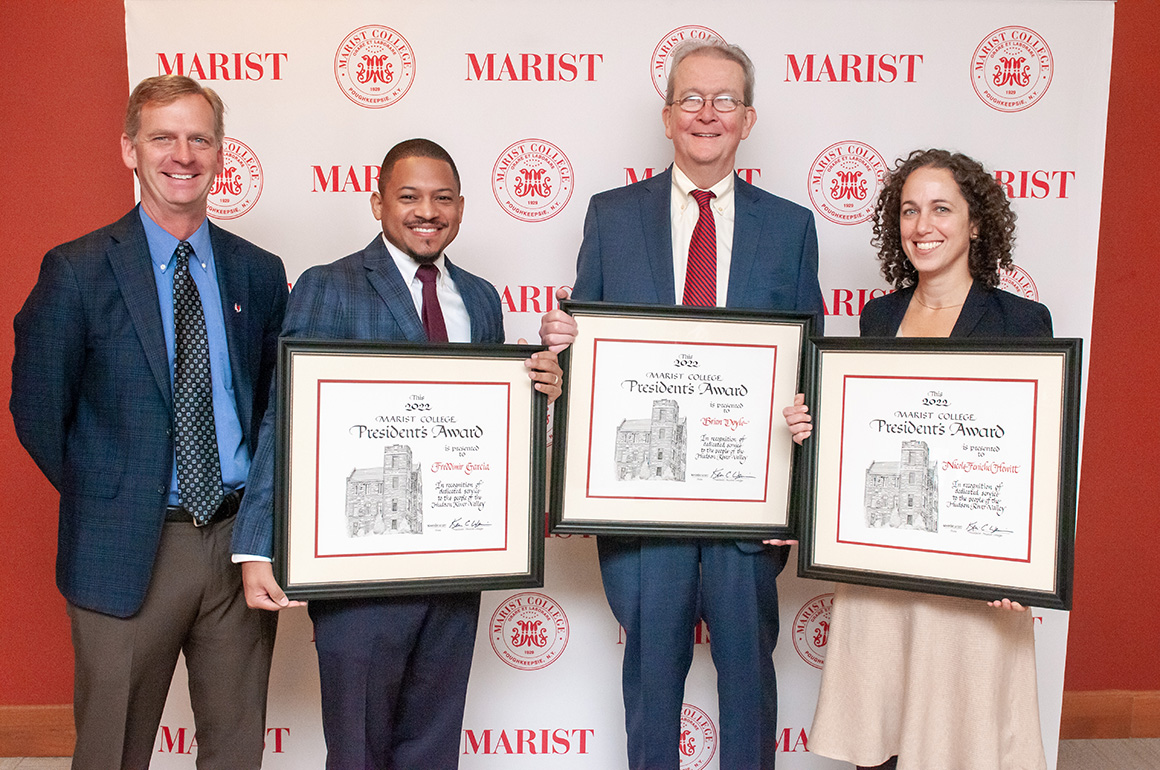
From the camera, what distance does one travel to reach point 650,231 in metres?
1.88

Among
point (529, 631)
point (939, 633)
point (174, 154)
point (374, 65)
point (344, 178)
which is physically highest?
point (374, 65)

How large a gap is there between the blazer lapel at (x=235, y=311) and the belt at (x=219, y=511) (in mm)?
168

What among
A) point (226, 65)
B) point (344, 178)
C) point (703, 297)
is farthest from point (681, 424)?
point (226, 65)

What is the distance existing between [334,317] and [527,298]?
37.6 inches

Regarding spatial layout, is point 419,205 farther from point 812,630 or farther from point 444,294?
point 812,630

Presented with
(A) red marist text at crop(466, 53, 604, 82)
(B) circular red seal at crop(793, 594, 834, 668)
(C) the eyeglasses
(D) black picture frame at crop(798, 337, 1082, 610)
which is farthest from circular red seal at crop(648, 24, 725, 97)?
(B) circular red seal at crop(793, 594, 834, 668)

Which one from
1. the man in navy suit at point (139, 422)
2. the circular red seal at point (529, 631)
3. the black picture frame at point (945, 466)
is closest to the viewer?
the black picture frame at point (945, 466)

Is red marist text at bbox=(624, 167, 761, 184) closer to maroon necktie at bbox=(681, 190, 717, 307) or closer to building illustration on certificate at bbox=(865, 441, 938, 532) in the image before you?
maroon necktie at bbox=(681, 190, 717, 307)

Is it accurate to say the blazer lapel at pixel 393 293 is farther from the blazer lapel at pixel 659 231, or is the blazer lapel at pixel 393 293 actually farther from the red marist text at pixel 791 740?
the red marist text at pixel 791 740

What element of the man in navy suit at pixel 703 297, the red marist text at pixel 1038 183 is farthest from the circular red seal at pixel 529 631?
the red marist text at pixel 1038 183

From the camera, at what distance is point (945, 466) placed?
1.62m

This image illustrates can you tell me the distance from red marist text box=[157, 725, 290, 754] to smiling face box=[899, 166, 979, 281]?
95.8 inches

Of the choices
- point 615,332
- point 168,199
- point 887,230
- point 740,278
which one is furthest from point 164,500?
point 887,230

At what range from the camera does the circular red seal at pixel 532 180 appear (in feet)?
8.08
